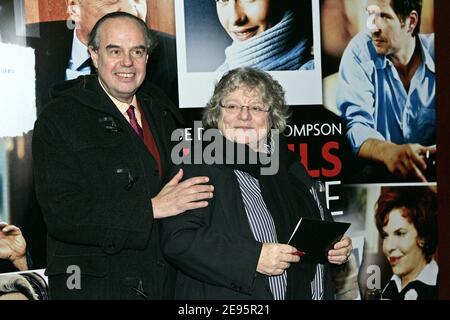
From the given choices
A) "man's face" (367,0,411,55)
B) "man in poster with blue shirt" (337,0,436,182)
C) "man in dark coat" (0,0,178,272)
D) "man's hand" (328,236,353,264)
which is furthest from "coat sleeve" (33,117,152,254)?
"man's face" (367,0,411,55)

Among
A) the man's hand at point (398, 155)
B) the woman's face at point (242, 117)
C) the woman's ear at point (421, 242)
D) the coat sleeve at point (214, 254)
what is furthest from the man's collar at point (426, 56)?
the coat sleeve at point (214, 254)

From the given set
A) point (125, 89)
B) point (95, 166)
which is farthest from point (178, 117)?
point (95, 166)

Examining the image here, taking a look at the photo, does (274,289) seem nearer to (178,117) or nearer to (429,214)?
(178,117)

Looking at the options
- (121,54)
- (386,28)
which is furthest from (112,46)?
(386,28)

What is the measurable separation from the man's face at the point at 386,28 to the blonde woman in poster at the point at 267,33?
0.36 meters

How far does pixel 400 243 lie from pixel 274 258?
1630 millimetres

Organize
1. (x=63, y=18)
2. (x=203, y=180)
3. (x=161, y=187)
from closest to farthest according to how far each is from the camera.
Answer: (x=203, y=180), (x=161, y=187), (x=63, y=18)

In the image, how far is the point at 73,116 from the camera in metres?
2.33

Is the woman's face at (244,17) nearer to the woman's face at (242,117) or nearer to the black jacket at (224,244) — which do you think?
the woman's face at (242,117)

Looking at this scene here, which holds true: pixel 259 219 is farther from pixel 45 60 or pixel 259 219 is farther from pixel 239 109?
pixel 45 60

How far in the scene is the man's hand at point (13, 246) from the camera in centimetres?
309

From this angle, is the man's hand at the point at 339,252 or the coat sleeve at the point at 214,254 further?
the man's hand at the point at 339,252

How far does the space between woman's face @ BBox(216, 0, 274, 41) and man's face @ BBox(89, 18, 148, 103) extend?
0.99 meters

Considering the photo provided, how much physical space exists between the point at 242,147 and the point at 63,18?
1.40 meters
